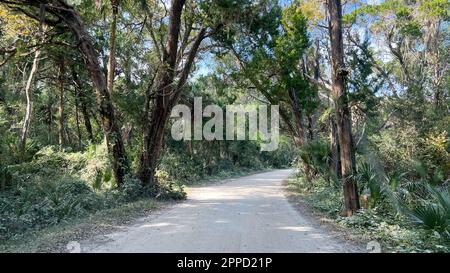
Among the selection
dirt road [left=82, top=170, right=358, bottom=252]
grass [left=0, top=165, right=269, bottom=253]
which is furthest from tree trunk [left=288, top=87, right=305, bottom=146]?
grass [left=0, top=165, right=269, bottom=253]

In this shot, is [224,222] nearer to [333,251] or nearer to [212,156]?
[333,251]

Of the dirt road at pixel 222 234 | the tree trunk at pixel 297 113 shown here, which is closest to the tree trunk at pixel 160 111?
the dirt road at pixel 222 234

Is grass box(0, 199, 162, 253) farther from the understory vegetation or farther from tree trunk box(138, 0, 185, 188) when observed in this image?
the understory vegetation

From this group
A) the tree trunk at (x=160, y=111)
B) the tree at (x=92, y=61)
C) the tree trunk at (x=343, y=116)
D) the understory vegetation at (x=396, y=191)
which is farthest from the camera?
the tree trunk at (x=160, y=111)

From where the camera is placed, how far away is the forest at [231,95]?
33.4 ft

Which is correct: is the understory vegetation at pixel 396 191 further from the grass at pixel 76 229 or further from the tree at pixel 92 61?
the tree at pixel 92 61

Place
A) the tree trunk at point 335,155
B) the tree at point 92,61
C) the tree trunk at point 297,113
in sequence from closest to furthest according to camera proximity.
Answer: the tree at point 92,61 < the tree trunk at point 335,155 < the tree trunk at point 297,113

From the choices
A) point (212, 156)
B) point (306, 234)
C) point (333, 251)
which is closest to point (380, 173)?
point (306, 234)

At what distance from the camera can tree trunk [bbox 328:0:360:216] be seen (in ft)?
33.1

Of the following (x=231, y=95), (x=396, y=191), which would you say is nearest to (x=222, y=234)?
(x=396, y=191)

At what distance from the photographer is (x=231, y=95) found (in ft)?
89.6

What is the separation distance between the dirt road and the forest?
1187 millimetres

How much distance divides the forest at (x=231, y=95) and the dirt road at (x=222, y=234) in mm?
1187

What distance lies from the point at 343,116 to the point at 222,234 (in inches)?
184
